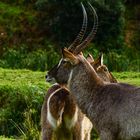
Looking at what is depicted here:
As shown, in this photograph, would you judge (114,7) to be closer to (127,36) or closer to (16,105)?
(127,36)

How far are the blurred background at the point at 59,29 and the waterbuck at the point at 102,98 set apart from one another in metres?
11.9

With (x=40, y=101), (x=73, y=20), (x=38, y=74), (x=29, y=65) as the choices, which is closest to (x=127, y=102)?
(x=40, y=101)

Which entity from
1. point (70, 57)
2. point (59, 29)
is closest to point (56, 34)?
point (59, 29)

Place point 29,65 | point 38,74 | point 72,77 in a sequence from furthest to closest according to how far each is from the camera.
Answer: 1. point 29,65
2. point 38,74
3. point 72,77

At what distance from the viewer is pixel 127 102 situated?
266 inches

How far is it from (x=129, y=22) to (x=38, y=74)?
8552 mm

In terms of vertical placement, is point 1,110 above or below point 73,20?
below

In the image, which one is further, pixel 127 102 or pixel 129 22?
pixel 129 22

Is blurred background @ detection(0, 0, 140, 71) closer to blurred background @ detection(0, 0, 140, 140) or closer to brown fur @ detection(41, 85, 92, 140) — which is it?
blurred background @ detection(0, 0, 140, 140)

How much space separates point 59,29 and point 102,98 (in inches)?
569

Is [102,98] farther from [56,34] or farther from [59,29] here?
[56,34]

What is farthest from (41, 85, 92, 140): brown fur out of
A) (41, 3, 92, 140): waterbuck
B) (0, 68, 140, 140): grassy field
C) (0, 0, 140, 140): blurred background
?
(0, 0, 140, 140): blurred background

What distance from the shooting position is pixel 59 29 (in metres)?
21.4

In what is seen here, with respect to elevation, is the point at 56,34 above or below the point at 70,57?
below
